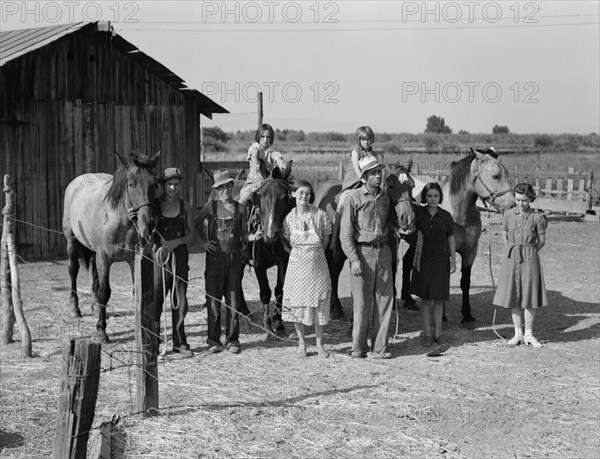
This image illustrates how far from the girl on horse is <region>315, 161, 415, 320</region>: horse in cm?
112

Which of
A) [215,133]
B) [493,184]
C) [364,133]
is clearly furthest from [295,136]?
[364,133]

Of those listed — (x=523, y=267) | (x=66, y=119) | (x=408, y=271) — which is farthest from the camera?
(x=66, y=119)

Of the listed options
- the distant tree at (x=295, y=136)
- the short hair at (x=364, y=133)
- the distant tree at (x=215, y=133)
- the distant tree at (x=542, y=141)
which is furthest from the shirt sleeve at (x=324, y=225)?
the distant tree at (x=295, y=136)

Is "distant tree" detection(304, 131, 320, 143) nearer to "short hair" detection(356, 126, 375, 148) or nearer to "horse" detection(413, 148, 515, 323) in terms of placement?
"horse" detection(413, 148, 515, 323)

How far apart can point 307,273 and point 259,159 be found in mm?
1730

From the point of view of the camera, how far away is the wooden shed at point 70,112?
14.5 meters

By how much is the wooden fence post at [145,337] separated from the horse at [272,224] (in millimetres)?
2172

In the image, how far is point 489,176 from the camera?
959cm

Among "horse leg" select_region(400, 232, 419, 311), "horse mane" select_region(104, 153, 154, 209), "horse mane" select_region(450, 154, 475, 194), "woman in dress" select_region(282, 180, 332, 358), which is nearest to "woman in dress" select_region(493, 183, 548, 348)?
"horse mane" select_region(450, 154, 475, 194)

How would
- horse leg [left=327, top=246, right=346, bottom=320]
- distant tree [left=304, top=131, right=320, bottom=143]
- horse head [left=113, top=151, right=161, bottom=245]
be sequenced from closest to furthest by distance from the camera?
1. horse head [left=113, top=151, right=161, bottom=245]
2. horse leg [left=327, top=246, right=346, bottom=320]
3. distant tree [left=304, top=131, right=320, bottom=143]

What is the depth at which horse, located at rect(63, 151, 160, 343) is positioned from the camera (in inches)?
312

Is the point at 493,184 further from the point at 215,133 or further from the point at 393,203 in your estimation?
the point at 215,133

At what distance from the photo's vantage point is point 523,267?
877cm

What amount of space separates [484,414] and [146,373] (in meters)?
2.91
